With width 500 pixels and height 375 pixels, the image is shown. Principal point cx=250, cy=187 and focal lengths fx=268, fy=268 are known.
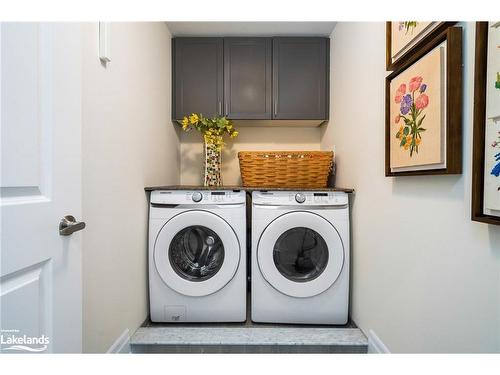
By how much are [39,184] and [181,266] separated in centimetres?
116

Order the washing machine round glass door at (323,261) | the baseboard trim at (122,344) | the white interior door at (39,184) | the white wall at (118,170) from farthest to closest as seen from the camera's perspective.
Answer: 1. the washing machine round glass door at (323,261)
2. the baseboard trim at (122,344)
3. the white wall at (118,170)
4. the white interior door at (39,184)

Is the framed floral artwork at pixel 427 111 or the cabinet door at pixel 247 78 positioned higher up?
the cabinet door at pixel 247 78

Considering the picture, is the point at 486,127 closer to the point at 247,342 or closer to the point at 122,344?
the point at 247,342

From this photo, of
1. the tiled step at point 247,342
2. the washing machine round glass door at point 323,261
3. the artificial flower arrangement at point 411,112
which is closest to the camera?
the artificial flower arrangement at point 411,112

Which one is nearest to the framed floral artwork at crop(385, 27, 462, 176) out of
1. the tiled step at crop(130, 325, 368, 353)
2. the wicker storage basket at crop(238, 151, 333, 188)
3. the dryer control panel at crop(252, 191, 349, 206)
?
the dryer control panel at crop(252, 191, 349, 206)

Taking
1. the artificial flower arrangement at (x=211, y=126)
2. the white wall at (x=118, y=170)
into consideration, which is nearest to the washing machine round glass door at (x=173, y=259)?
the white wall at (x=118, y=170)

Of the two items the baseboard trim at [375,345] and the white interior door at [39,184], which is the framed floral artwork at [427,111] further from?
the white interior door at [39,184]

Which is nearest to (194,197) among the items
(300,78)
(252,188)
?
(252,188)

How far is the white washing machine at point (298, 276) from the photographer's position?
64.9 inches

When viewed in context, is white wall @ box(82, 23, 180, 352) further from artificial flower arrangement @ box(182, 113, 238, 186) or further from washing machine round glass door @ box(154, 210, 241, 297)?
artificial flower arrangement @ box(182, 113, 238, 186)

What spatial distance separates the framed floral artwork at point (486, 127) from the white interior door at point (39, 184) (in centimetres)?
119

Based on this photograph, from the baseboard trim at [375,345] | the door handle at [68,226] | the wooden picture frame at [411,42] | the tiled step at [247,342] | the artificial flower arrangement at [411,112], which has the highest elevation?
the wooden picture frame at [411,42]

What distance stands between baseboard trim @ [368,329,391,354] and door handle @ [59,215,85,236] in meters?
1.47

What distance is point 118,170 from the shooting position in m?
1.36
